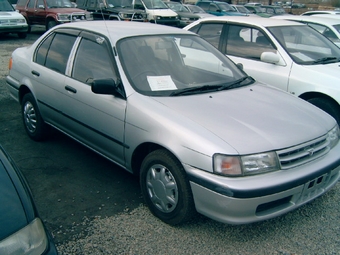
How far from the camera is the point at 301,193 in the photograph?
298 centimetres

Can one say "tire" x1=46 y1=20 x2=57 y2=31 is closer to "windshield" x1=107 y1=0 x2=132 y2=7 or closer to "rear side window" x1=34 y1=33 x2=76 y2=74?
"windshield" x1=107 y1=0 x2=132 y2=7

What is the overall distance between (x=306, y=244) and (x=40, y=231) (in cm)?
210

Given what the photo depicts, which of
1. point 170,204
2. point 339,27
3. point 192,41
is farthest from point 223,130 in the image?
point 339,27

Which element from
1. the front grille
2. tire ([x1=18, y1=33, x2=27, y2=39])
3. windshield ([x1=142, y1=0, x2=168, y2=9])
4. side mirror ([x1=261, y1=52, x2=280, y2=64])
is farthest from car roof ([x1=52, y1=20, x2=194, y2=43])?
windshield ([x1=142, y1=0, x2=168, y2=9])

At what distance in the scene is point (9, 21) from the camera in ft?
46.0

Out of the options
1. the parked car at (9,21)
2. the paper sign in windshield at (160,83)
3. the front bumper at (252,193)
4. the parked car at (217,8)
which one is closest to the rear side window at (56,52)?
the paper sign in windshield at (160,83)

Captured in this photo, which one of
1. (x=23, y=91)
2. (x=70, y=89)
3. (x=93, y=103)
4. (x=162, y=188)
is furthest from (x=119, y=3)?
(x=162, y=188)

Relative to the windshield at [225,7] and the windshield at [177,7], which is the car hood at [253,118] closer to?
the windshield at [177,7]

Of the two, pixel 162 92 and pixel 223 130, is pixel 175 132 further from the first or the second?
pixel 162 92

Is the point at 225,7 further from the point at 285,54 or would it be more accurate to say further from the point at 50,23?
the point at 285,54

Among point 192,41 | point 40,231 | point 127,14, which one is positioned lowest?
point 127,14

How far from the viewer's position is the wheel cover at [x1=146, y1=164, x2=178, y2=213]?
308 centimetres

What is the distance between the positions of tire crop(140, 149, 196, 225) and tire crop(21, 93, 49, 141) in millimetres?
2003

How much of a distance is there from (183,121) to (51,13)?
44.6 feet
